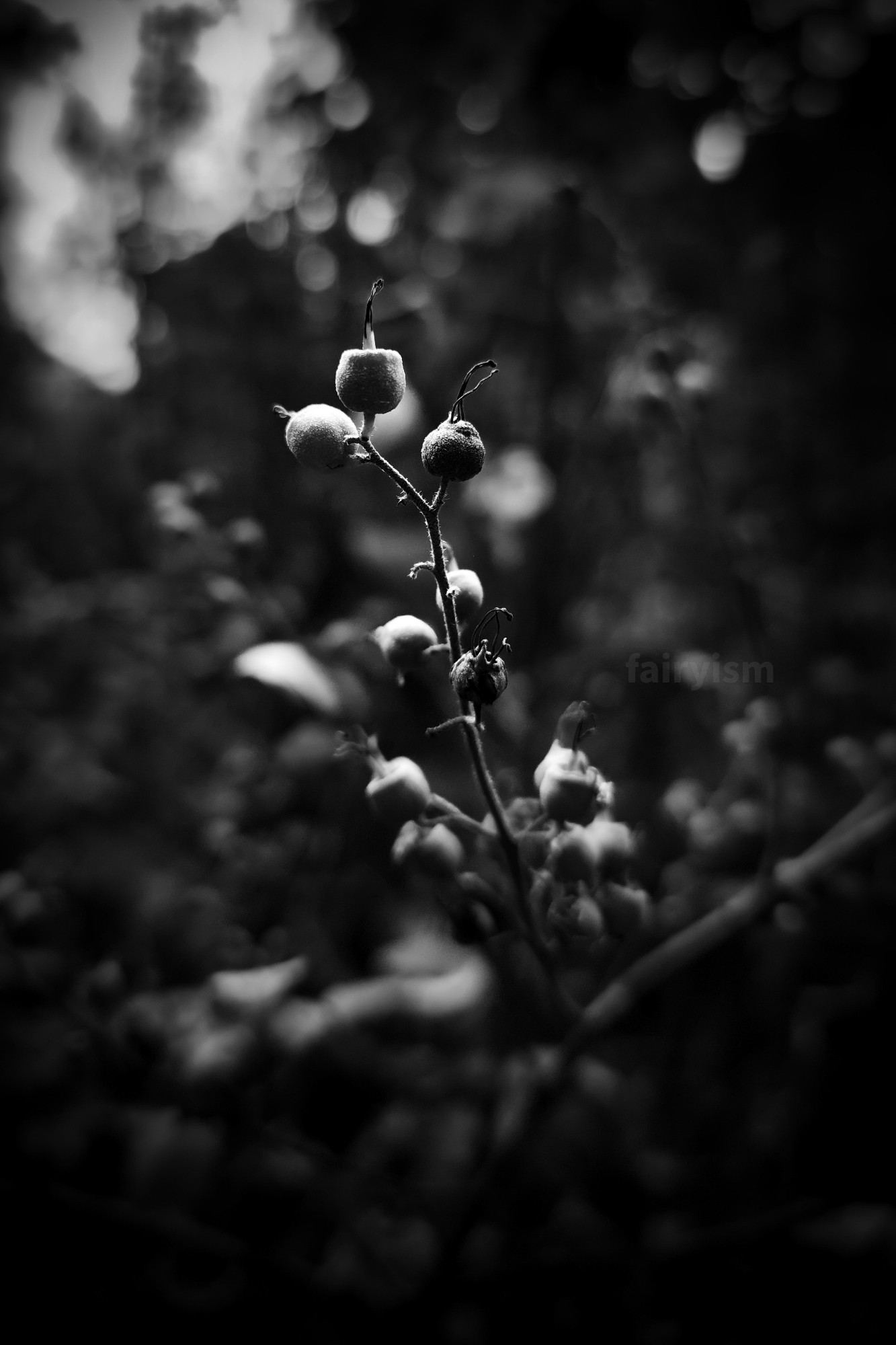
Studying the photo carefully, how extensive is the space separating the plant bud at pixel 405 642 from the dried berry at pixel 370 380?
104mm

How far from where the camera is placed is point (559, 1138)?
78 centimetres

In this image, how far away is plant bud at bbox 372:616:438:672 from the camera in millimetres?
416

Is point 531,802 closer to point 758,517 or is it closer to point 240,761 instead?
point 240,761

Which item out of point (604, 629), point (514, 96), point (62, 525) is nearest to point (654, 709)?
point (604, 629)

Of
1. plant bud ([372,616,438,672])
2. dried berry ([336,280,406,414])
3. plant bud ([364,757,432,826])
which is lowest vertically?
plant bud ([364,757,432,826])

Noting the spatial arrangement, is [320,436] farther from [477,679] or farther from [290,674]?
[290,674]

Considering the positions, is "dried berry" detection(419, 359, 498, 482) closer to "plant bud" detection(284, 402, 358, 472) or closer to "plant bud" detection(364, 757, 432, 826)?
"plant bud" detection(284, 402, 358, 472)

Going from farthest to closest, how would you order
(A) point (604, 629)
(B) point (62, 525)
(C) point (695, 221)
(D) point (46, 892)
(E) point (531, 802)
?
1. (B) point (62, 525)
2. (C) point (695, 221)
3. (A) point (604, 629)
4. (D) point (46, 892)
5. (E) point (531, 802)

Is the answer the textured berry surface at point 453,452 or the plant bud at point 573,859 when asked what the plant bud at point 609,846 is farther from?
the textured berry surface at point 453,452

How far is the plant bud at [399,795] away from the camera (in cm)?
42

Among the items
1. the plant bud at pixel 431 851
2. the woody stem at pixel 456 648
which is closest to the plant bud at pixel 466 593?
the woody stem at pixel 456 648

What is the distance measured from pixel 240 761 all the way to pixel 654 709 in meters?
0.43

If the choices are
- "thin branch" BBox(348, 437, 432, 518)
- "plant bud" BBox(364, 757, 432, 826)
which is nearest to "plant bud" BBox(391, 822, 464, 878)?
"plant bud" BBox(364, 757, 432, 826)

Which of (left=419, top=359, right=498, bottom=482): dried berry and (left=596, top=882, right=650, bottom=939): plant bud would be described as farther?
(left=596, top=882, right=650, bottom=939): plant bud
